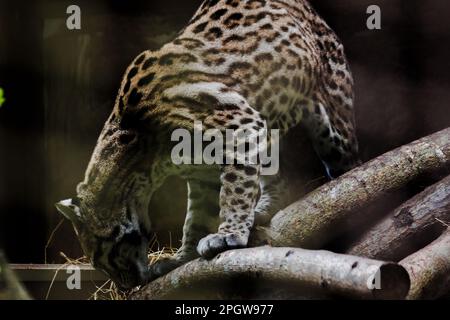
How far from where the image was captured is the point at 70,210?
3.05 meters

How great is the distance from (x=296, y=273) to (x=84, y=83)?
1491mm

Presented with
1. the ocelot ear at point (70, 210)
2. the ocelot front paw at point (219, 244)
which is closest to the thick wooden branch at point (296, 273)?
the ocelot front paw at point (219, 244)

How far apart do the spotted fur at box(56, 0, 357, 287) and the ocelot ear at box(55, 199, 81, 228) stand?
0.04ft

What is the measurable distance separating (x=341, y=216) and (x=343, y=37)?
3.14 ft

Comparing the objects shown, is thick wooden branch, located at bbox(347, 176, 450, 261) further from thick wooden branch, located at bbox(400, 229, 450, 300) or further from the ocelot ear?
the ocelot ear

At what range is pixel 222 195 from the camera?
9.57 ft

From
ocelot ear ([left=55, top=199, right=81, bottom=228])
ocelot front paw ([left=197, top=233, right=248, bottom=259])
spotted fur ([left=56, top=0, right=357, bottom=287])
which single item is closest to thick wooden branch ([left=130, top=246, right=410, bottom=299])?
ocelot front paw ([left=197, top=233, right=248, bottom=259])

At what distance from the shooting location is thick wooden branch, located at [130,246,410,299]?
7.57 feet

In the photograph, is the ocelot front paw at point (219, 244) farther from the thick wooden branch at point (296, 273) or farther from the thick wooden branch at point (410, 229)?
the thick wooden branch at point (410, 229)

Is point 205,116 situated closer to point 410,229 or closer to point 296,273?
point 296,273

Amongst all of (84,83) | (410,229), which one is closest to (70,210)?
(84,83)

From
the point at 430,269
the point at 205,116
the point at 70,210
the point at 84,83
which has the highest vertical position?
the point at 84,83
